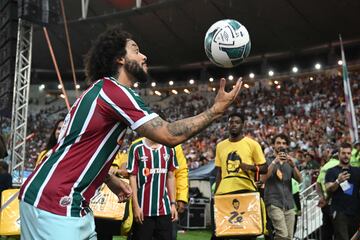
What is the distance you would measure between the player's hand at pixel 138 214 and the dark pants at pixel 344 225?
303 cm

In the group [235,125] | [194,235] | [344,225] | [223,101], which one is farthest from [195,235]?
[223,101]

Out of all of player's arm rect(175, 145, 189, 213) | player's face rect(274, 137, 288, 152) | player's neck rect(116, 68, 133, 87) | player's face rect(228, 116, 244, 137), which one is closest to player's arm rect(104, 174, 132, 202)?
player's neck rect(116, 68, 133, 87)

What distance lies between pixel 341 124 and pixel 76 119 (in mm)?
18582

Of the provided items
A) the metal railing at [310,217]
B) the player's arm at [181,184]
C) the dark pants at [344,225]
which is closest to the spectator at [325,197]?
the dark pants at [344,225]

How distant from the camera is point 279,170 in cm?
737

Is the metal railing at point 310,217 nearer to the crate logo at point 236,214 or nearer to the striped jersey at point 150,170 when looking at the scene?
the crate logo at point 236,214

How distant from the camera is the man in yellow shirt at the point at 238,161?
20.2ft

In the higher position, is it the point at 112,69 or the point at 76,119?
the point at 112,69

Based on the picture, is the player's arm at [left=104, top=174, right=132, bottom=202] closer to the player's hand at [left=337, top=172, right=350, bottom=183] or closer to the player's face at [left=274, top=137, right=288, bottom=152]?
the player's face at [left=274, top=137, right=288, bottom=152]

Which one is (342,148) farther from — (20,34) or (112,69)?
(20,34)

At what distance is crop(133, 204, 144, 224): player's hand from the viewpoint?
5367mm

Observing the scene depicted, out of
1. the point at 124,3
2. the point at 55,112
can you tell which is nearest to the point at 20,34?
the point at 124,3

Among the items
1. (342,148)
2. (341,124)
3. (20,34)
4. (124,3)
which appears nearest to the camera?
(342,148)

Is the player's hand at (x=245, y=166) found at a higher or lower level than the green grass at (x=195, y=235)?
higher
